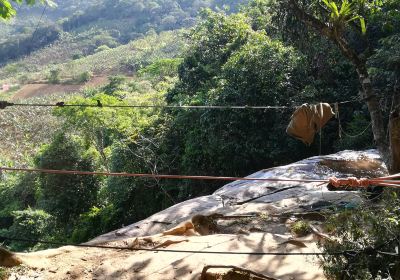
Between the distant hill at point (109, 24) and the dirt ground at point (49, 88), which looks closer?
the dirt ground at point (49, 88)

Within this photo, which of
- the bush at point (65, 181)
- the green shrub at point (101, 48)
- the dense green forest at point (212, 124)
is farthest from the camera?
the green shrub at point (101, 48)

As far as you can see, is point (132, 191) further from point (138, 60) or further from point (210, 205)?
point (138, 60)

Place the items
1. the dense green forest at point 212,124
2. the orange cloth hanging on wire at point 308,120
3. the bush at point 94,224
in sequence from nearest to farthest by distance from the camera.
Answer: the orange cloth hanging on wire at point 308,120 → the dense green forest at point 212,124 → the bush at point 94,224

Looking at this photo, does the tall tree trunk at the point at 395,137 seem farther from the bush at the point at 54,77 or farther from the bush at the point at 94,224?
the bush at the point at 54,77

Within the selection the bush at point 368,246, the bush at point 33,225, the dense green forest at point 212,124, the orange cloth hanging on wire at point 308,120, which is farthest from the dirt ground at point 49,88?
the bush at point 368,246

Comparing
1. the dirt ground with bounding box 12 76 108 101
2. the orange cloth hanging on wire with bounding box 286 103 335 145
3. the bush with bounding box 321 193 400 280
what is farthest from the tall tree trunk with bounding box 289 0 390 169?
the dirt ground with bounding box 12 76 108 101

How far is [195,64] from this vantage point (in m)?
16.4

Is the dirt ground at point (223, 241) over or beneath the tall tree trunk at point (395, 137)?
beneath

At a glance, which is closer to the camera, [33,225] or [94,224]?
[33,225]

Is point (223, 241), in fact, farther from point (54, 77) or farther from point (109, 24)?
point (109, 24)

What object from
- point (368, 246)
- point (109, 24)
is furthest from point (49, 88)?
point (368, 246)

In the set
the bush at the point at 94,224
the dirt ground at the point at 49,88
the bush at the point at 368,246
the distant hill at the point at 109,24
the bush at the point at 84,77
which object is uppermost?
the distant hill at the point at 109,24

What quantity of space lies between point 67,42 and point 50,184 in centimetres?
4872

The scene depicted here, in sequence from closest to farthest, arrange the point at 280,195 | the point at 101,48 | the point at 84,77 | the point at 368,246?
1. the point at 368,246
2. the point at 280,195
3. the point at 84,77
4. the point at 101,48
